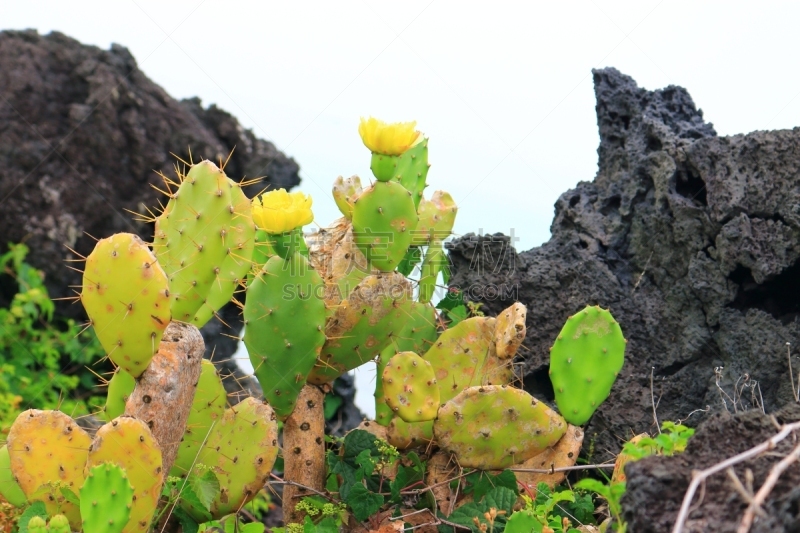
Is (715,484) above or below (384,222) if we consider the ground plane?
above

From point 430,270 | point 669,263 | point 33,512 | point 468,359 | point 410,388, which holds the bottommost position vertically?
point 33,512

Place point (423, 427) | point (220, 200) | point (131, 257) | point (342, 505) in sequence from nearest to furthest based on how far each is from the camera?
point (131, 257)
point (220, 200)
point (342, 505)
point (423, 427)

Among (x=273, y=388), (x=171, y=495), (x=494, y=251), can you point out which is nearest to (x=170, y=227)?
(x=273, y=388)

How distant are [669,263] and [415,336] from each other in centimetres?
106

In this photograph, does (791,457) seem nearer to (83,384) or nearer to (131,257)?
(131,257)

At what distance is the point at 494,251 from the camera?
3.46 meters

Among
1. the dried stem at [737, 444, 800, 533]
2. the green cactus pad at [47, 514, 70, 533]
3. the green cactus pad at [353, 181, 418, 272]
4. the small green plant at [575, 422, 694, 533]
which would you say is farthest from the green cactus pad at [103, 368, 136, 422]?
the dried stem at [737, 444, 800, 533]

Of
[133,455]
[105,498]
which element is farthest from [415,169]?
[105,498]

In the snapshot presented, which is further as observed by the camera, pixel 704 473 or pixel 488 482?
pixel 488 482

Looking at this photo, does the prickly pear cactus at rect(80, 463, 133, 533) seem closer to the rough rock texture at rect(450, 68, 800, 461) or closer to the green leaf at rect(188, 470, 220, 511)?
the green leaf at rect(188, 470, 220, 511)

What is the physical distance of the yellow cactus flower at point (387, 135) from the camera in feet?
9.16

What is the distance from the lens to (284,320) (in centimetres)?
261

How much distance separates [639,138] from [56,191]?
4958 millimetres

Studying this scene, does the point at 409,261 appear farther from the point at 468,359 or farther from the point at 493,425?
the point at 493,425
